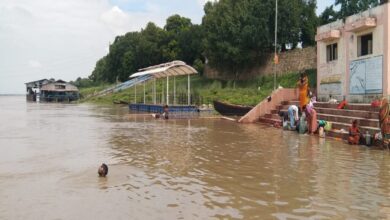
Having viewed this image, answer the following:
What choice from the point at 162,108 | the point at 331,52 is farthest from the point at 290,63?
the point at 331,52

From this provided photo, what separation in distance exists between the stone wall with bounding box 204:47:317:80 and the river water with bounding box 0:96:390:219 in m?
23.4

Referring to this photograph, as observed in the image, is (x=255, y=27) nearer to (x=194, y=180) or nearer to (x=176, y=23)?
(x=176, y=23)

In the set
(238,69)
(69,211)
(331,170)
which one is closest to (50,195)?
(69,211)

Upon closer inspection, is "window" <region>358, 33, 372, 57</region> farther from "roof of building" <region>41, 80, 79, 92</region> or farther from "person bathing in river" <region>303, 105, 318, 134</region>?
"roof of building" <region>41, 80, 79, 92</region>

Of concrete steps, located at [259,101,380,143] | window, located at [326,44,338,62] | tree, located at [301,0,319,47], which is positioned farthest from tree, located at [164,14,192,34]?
concrete steps, located at [259,101,380,143]

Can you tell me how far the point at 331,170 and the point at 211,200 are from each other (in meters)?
3.63

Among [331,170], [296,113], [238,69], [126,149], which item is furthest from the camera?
[238,69]

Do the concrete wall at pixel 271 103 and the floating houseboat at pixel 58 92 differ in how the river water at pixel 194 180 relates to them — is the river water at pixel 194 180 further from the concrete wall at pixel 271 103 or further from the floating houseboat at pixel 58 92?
the floating houseboat at pixel 58 92

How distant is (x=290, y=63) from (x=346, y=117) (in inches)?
938

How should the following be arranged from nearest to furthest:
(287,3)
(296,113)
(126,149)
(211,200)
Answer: (211,200) < (126,149) < (296,113) < (287,3)

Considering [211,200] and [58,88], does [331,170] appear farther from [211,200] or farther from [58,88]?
[58,88]

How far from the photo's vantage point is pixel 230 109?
88.5 feet

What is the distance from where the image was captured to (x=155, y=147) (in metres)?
12.5

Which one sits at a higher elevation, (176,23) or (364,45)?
(176,23)
